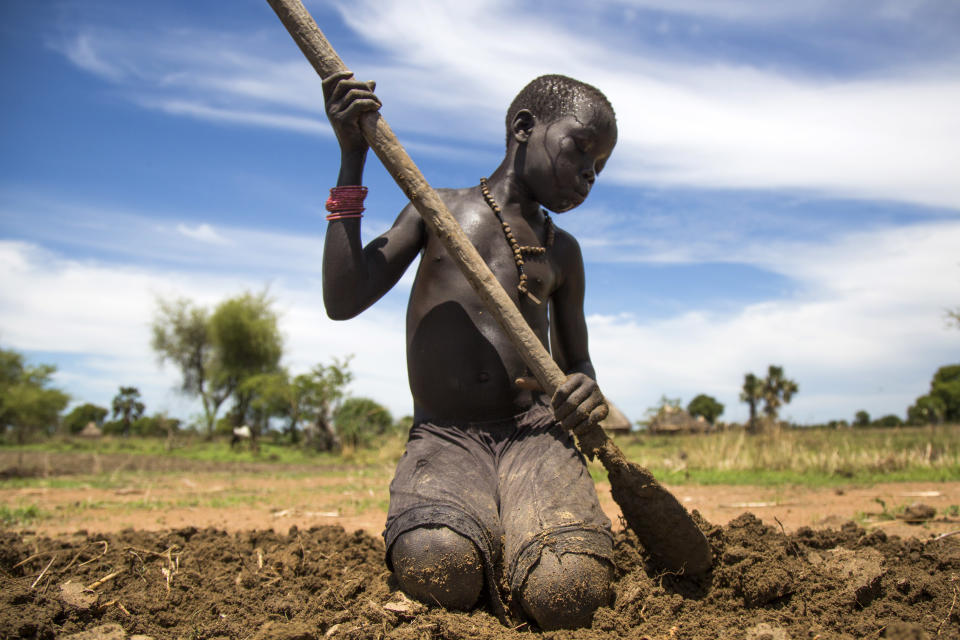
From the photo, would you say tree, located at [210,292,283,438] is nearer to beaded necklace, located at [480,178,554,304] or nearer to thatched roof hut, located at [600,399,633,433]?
thatched roof hut, located at [600,399,633,433]

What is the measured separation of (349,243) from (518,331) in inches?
29.4

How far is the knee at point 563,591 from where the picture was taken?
2.37 meters

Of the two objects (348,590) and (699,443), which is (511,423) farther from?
(699,443)

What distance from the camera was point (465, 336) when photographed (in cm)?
304

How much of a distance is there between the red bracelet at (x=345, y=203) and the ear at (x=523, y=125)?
0.85m

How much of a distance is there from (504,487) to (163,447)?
21050 millimetres

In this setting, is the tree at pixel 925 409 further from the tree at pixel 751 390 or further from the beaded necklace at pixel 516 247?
the beaded necklace at pixel 516 247

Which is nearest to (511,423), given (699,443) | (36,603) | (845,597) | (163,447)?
(845,597)

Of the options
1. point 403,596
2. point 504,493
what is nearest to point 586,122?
point 504,493

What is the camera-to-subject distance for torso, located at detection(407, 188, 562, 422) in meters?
3.04

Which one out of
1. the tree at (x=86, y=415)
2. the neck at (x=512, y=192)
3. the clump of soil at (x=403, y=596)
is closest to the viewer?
the clump of soil at (x=403, y=596)

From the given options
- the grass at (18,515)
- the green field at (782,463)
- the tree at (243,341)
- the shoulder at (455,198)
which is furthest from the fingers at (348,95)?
the tree at (243,341)

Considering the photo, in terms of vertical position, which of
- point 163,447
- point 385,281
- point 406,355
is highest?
point 385,281

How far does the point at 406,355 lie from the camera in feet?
10.5
